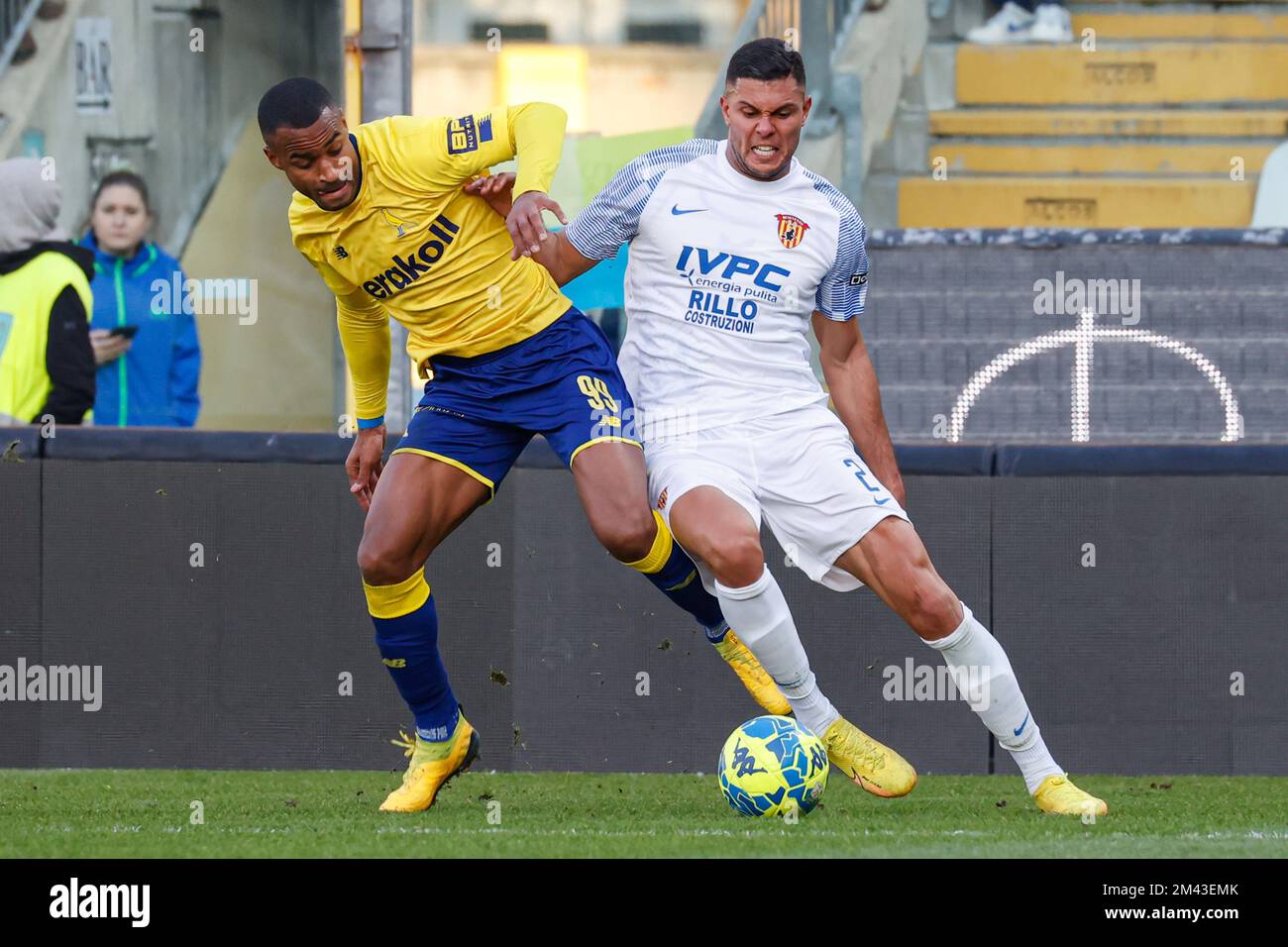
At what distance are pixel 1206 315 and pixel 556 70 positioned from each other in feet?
26.4

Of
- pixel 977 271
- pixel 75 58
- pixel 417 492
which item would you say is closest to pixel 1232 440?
pixel 977 271

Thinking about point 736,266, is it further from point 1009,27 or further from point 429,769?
point 1009,27

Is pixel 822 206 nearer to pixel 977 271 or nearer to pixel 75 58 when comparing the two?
pixel 977 271

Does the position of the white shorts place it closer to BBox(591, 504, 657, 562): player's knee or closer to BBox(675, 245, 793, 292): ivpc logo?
BBox(591, 504, 657, 562): player's knee

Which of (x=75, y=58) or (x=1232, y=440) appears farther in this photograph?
(x=75, y=58)

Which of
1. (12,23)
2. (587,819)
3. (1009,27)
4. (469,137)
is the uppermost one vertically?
(1009,27)

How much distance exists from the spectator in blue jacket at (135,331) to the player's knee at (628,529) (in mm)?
3310

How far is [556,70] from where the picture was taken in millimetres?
15484

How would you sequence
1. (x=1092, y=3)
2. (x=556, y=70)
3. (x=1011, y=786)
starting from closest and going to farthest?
(x=1011, y=786)
(x=1092, y=3)
(x=556, y=70)

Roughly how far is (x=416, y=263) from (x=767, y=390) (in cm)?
112

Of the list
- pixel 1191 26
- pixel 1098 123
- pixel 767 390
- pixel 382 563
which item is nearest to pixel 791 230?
pixel 767 390

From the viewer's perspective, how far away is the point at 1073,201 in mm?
12508

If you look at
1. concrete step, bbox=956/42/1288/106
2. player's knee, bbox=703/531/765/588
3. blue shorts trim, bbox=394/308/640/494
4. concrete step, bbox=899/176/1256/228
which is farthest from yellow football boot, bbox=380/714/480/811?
concrete step, bbox=956/42/1288/106

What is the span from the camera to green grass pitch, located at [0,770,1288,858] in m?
5.63
